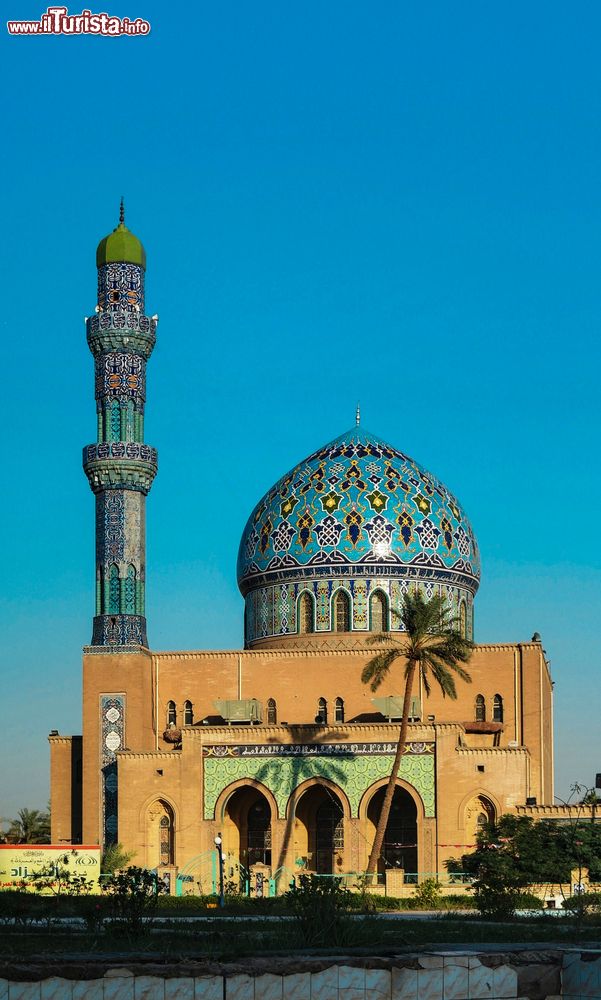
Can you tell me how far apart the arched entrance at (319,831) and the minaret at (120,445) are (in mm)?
5745

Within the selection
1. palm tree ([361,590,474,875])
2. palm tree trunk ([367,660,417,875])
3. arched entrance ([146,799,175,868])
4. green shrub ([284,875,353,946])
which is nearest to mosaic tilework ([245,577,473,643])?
palm tree ([361,590,474,875])

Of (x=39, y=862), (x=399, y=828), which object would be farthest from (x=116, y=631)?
(x=39, y=862)

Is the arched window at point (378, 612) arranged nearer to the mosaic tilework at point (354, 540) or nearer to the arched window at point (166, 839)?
the mosaic tilework at point (354, 540)

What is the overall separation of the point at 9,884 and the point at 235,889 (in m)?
4.82

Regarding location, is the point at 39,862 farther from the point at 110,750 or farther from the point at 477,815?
the point at 477,815

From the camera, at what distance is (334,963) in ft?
34.0

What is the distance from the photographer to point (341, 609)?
41.7m

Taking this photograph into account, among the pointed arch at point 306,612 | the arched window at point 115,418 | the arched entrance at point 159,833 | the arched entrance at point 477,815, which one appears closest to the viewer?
the arched entrance at point 477,815

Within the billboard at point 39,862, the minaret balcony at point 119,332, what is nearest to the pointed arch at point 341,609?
the minaret balcony at point 119,332

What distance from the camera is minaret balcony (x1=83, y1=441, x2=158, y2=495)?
132ft

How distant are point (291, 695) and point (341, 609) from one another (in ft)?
9.02

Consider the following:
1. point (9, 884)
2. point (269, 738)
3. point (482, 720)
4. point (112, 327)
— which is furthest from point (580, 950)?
point (112, 327)

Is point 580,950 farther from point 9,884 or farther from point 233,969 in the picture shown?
point 9,884

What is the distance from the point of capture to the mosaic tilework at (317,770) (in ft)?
119
